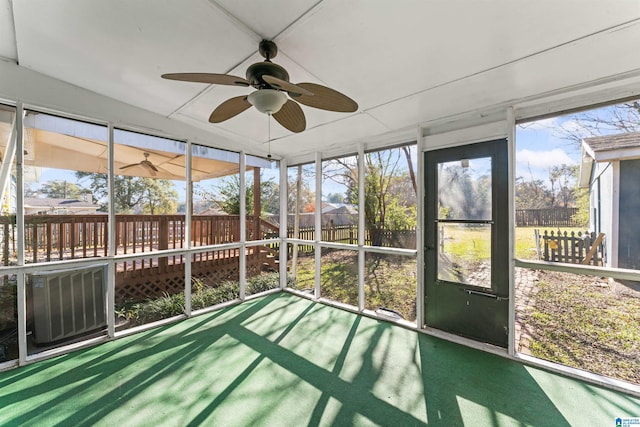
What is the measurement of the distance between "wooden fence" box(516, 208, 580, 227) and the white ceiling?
3.71ft

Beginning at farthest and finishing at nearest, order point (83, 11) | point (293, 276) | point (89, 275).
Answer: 1. point (293, 276)
2. point (89, 275)
3. point (83, 11)

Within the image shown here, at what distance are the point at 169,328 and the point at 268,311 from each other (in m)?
1.25

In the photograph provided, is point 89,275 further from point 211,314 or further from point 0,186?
point 211,314

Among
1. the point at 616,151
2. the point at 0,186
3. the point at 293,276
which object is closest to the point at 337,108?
the point at 616,151

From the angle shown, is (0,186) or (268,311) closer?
(0,186)

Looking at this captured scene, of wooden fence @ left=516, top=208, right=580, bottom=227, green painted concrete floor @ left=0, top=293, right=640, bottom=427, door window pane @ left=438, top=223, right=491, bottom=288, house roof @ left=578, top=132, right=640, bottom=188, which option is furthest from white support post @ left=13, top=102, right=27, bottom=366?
house roof @ left=578, top=132, right=640, bottom=188

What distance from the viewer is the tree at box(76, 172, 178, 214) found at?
281 cm

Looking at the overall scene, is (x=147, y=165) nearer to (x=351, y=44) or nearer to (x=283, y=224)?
(x=283, y=224)

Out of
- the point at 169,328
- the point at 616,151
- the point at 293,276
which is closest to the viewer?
the point at 616,151

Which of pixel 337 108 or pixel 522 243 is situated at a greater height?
pixel 337 108

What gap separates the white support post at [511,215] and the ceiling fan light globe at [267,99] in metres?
2.33

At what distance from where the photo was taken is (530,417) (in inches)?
70.1

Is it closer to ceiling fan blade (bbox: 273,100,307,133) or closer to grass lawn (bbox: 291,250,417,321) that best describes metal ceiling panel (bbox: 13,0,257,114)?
ceiling fan blade (bbox: 273,100,307,133)

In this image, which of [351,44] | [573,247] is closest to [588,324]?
[573,247]
